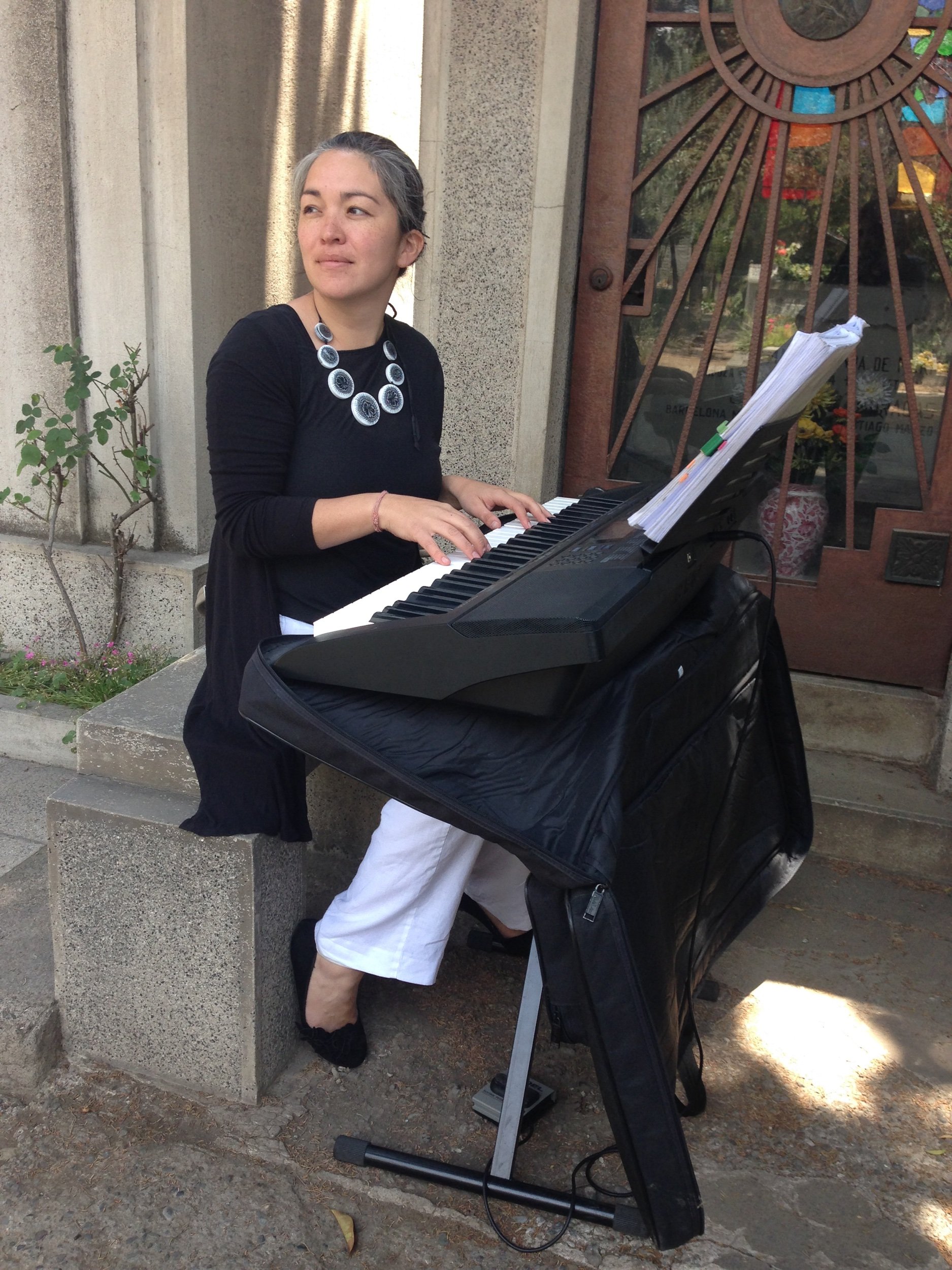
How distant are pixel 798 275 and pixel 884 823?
5.64 feet

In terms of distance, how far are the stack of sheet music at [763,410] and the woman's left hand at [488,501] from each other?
2.09 feet

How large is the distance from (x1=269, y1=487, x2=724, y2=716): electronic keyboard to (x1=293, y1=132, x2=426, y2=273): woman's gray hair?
2.83ft

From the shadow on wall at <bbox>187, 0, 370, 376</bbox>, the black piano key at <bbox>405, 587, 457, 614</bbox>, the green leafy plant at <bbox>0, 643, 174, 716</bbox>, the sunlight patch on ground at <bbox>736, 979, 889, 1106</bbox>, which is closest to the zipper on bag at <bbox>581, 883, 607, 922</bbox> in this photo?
the black piano key at <bbox>405, 587, 457, 614</bbox>

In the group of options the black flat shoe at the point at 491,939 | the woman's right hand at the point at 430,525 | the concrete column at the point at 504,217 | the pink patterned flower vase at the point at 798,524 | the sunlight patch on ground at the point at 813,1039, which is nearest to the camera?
the woman's right hand at the point at 430,525

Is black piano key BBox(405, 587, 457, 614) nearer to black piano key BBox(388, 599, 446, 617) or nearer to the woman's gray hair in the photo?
black piano key BBox(388, 599, 446, 617)

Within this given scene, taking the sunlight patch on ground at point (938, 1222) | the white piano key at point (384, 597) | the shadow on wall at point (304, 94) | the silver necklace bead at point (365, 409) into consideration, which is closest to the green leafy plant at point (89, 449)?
the shadow on wall at point (304, 94)

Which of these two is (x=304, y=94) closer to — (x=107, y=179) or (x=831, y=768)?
(x=107, y=179)

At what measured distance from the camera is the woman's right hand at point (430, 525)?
1.73m

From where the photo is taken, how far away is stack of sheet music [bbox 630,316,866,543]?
1.42m

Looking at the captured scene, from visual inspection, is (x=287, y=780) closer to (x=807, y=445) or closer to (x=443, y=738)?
(x=443, y=738)

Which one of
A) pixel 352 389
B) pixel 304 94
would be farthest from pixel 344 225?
pixel 304 94

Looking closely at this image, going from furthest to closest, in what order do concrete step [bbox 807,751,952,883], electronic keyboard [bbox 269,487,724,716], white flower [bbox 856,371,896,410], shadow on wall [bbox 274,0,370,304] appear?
shadow on wall [bbox 274,0,370,304]
white flower [bbox 856,371,896,410]
concrete step [bbox 807,751,952,883]
electronic keyboard [bbox 269,487,724,716]

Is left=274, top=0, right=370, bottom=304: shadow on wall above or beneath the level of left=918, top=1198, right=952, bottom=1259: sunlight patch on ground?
Answer: above

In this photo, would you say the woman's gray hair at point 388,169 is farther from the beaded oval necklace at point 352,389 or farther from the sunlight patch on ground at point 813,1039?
the sunlight patch on ground at point 813,1039
